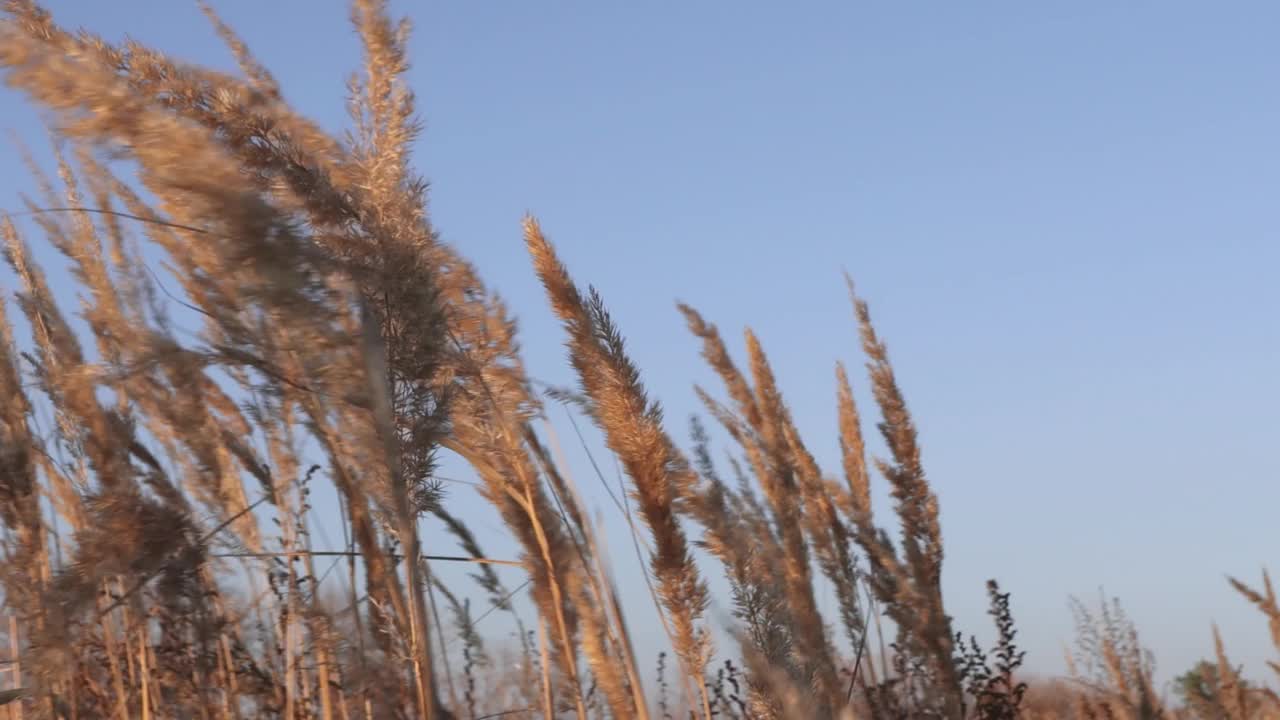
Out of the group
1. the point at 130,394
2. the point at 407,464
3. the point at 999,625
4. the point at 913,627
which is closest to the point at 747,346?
the point at 913,627

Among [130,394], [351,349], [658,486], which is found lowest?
[658,486]

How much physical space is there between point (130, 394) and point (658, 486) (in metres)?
1.53

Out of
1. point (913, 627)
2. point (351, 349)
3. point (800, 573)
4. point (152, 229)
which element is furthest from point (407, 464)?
point (913, 627)

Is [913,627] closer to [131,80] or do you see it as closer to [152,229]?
[152,229]

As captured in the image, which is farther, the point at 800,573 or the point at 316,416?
the point at 800,573

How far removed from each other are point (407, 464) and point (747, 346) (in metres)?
2.04

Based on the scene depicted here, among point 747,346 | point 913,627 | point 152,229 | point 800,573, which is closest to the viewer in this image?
point 152,229

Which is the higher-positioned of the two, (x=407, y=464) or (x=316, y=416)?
(x=316, y=416)

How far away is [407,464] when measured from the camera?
1.54 m

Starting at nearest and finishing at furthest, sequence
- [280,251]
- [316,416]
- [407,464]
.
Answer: [280,251]
[407,464]
[316,416]

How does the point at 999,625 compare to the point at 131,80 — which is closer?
the point at 131,80

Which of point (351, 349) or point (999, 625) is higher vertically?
point (351, 349)

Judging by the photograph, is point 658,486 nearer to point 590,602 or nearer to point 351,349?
point 590,602

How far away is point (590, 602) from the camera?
1979mm
